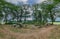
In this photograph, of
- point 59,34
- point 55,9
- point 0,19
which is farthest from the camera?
point 0,19

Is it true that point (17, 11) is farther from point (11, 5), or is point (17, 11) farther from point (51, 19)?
point (51, 19)

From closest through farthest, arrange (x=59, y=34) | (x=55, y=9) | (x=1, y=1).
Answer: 1. (x=59, y=34)
2. (x=1, y=1)
3. (x=55, y=9)

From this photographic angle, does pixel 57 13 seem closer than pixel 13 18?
Yes

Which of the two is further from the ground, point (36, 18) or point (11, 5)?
point (11, 5)

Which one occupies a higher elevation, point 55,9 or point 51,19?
point 55,9

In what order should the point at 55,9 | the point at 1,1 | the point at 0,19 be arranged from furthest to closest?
the point at 0,19, the point at 55,9, the point at 1,1

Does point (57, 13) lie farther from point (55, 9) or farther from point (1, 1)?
point (1, 1)

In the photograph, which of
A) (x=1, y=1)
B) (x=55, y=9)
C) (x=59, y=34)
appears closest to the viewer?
(x=59, y=34)

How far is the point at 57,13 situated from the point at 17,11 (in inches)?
395

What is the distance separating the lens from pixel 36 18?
129ft

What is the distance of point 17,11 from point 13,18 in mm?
1969

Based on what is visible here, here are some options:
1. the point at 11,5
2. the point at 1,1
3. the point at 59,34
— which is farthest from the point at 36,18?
the point at 59,34

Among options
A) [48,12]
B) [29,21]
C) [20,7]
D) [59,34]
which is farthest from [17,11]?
[59,34]

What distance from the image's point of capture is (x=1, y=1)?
108 ft
